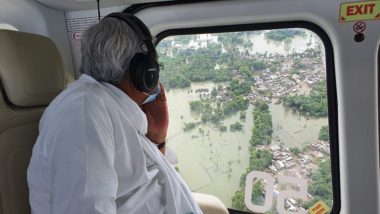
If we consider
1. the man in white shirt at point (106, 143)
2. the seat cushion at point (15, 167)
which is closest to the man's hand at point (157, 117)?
the man in white shirt at point (106, 143)

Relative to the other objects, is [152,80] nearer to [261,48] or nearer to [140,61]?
[140,61]

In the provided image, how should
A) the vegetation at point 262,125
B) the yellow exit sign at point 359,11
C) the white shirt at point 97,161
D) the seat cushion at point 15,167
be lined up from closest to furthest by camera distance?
the white shirt at point 97,161
the seat cushion at point 15,167
the yellow exit sign at point 359,11
the vegetation at point 262,125

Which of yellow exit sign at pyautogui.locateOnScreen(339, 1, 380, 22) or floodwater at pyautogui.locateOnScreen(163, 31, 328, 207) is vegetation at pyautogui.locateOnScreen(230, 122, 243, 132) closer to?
floodwater at pyautogui.locateOnScreen(163, 31, 328, 207)

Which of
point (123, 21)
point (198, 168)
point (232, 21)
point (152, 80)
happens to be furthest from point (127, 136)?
point (198, 168)

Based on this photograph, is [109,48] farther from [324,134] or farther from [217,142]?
[324,134]

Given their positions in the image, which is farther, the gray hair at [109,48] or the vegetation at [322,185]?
the vegetation at [322,185]

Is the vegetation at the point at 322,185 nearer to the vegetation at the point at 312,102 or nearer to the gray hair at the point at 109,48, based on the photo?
the vegetation at the point at 312,102
